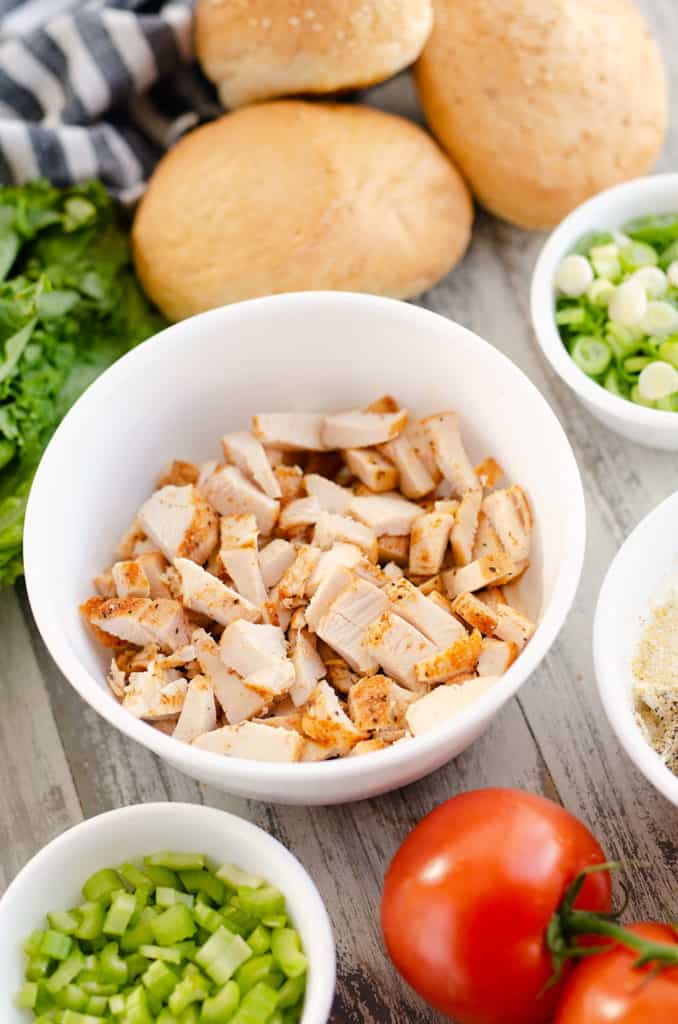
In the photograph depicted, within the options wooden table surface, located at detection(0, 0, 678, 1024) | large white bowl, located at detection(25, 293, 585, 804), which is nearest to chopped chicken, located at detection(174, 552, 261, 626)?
large white bowl, located at detection(25, 293, 585, 804)

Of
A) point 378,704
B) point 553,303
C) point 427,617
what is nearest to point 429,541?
point 427,617

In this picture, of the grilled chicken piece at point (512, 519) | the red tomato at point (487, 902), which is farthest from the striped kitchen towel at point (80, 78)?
the red tomato at point (487, 902)

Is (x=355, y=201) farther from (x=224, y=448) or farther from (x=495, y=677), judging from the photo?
(x=495, y=677)

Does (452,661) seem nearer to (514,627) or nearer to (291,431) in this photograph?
(514,627)

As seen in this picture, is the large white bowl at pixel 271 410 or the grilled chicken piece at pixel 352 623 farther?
the grilled chicken piece at pixel 352 623

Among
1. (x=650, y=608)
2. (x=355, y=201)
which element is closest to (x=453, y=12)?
(x=355, y=201)

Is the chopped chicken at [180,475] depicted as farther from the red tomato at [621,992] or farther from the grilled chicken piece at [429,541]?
the red tomato at [621,992]

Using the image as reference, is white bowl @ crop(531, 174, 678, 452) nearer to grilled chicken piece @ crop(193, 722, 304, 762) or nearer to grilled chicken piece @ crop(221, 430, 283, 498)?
grilled chicken piece @ crop(221, 430, 283, 498)
